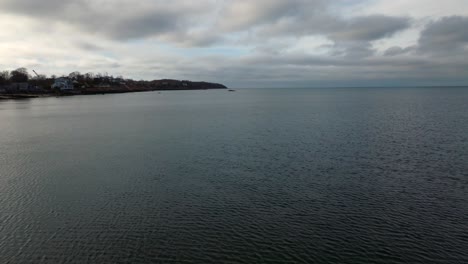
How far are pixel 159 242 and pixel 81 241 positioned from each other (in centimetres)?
360

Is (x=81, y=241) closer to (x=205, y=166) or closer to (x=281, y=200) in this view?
(x=281, y=200)

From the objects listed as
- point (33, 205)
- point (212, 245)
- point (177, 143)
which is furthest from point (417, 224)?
point (177, 143)

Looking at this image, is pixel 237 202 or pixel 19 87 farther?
pixel 19 87

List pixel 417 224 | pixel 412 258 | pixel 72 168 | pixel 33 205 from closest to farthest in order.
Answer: pixel 412 258 → pixel 417 224 → pixel 33 205 → pixel 72 168

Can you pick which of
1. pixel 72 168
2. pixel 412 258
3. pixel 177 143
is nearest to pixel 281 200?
pixel 412 258

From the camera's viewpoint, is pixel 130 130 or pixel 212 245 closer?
pixel 212 245

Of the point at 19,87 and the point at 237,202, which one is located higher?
the point at 19,87

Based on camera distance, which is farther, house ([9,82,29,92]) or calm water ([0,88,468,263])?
house ([9,82,29,92])

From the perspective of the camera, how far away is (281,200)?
19547mm

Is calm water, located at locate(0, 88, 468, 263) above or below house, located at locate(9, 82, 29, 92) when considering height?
below

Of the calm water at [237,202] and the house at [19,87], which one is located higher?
the house at [19,87]

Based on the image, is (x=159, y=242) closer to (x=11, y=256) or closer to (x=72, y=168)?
(x=11, y=256)

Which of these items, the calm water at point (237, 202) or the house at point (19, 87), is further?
the house at point (19, 87)

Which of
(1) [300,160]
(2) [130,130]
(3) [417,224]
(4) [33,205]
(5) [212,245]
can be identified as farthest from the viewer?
(2) [130,130]
